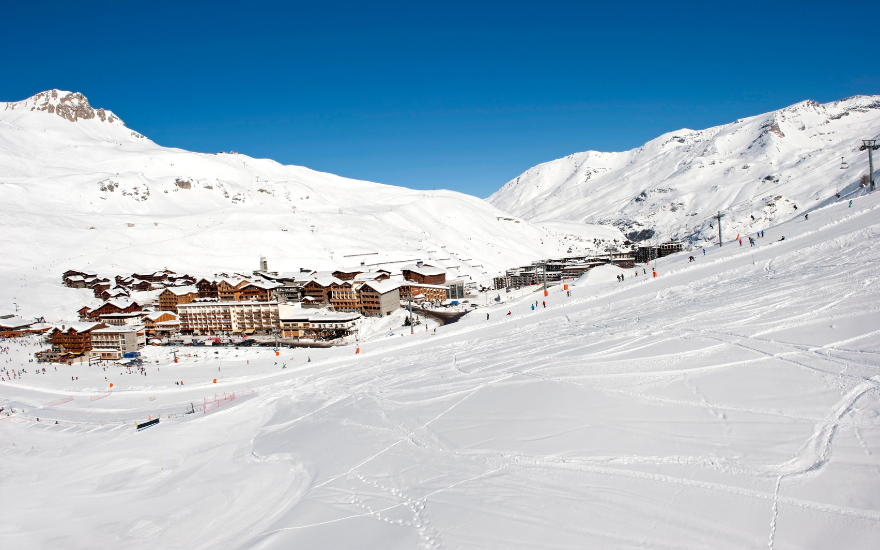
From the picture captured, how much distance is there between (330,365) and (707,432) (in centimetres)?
1959

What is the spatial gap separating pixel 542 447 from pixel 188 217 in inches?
4193

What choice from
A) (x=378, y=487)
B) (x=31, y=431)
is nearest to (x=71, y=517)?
(x=378, y=487)

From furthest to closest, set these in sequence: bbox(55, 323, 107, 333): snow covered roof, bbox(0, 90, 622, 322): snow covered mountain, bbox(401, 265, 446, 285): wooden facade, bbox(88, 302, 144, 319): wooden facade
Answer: bbox(0, 90, 622, 322): snow covered mountain → bbox(401, 265, 446, 285): wooden facade → bbox(88, 302, 144, 319): wooden facade → bbox(55, 323, 107, 333): snow covered roof

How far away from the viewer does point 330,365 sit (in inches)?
992

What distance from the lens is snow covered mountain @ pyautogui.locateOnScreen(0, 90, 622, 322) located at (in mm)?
76938

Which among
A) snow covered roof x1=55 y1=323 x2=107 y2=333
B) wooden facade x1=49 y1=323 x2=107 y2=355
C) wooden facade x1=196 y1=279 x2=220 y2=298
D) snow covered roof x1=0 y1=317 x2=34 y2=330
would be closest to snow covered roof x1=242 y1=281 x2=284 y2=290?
wooden facade x1=196 y1=279 x2=220 y2=298

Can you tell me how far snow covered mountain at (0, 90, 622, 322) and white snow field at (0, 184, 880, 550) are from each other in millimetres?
53384

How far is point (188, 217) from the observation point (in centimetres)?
10025

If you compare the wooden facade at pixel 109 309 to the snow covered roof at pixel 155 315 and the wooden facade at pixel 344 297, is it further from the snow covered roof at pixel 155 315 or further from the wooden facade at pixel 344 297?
the wooden facade at pixel 344 297

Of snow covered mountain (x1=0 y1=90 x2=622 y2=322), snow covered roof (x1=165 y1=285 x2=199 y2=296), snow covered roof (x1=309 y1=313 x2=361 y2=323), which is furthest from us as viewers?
snow covered mountain (x1=0 y1=90 x2=622 y2=322)

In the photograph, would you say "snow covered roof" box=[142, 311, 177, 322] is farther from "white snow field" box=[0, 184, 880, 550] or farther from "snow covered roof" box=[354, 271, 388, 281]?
"white snow field" box=[0, 184, 880, 550]

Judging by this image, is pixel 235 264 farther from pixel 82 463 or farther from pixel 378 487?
pixel 378 487

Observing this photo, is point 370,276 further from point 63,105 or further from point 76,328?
point 63,105

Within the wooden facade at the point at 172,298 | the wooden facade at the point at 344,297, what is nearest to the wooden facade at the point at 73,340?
the wooden facade at the point at 172,298
